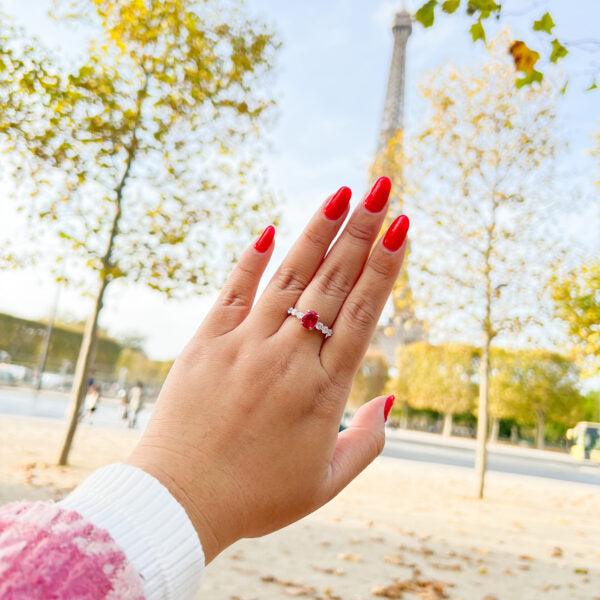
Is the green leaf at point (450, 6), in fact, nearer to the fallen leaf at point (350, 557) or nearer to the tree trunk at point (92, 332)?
the fallen leaf at point (350, 557)

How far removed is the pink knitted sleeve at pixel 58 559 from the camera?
0.80m

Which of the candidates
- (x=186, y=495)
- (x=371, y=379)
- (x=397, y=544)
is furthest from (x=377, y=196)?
(x=371, y=379)

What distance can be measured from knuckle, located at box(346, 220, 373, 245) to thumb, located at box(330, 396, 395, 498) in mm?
511

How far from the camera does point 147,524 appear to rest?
3.33 ft

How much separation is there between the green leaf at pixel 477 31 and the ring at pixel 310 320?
115 inches

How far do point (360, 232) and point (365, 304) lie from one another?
218 mm

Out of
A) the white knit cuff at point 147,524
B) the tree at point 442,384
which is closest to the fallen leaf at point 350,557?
the white knit cuff at point 147,524

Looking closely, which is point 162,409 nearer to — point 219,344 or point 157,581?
point 219,344

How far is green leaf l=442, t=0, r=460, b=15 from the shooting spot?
347 cm

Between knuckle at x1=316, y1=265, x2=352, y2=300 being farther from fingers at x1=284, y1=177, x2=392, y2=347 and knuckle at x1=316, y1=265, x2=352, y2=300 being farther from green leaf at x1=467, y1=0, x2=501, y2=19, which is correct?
green leaf at x1=467, y1=0, x2=501, y2=19

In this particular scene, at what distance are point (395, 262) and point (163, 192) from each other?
10.3 metres

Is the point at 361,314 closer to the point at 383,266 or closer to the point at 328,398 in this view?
the point at 383,266

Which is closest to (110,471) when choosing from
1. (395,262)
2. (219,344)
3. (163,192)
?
(219,344)

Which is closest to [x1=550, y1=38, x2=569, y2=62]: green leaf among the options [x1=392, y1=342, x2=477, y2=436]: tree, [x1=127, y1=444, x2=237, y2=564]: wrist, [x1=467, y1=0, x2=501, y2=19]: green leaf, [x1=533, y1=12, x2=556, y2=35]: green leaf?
[x1=533, y1=12, x2=556, y2=35]: green leaf
